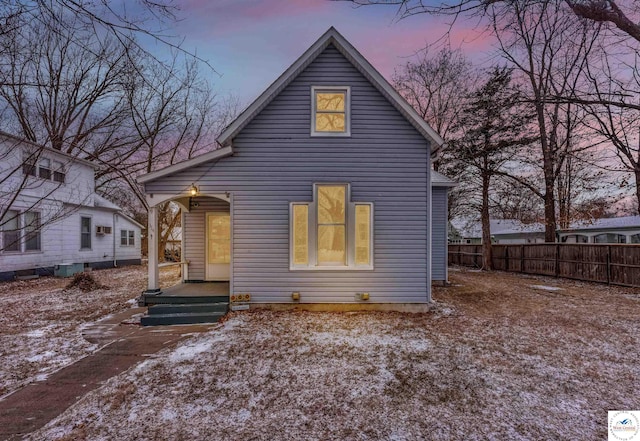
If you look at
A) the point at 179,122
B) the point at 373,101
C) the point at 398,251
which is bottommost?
the point at 398,251

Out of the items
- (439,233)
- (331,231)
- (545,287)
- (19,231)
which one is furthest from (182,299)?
(545,287)

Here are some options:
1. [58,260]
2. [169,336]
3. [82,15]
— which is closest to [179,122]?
[58,260]

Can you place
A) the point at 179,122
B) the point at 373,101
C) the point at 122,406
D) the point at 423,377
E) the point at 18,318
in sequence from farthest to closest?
the point at 179,122, the point at 373,101, the point at 18,318, the point at 423,377, the point at 122,406

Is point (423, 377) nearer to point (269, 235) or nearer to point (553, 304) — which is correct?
point (269, 235)

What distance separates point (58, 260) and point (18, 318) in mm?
8544

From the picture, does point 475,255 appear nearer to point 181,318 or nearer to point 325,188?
point 325,188

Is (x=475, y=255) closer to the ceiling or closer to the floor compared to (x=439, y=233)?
closer to the floor

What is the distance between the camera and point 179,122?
66.2 ft

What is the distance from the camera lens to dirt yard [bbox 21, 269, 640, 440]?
3064 mm

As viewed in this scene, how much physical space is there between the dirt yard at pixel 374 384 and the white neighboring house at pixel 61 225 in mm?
9468

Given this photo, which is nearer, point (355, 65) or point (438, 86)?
point (355, 65)

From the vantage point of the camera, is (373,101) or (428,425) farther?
(373,101)

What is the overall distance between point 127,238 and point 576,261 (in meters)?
23.2

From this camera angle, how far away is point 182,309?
714 centimetres
